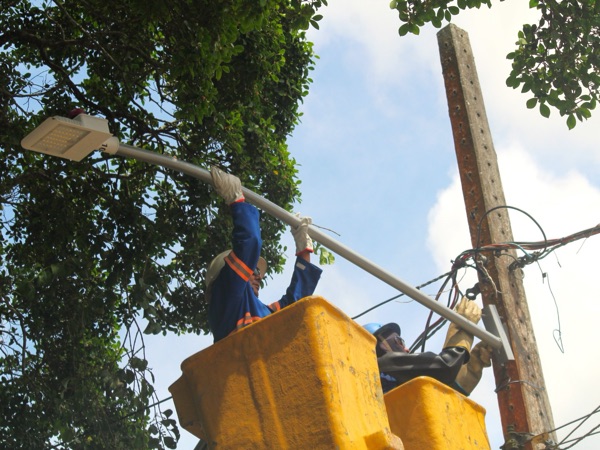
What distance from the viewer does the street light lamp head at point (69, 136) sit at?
5.39 metres

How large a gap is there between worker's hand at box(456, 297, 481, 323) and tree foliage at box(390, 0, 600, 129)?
2.19 m

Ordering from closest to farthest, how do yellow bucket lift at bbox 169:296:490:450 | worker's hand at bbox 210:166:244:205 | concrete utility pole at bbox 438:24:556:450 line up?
yellow bucket lift at bbox 169:296:490:450, worker's hand at bbox 210:166:244:205, concrete utility pole at bbox 438:24:556:450

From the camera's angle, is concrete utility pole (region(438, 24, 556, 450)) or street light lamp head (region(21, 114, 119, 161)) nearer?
street light lamp head (region(21, 114, 119, 161))

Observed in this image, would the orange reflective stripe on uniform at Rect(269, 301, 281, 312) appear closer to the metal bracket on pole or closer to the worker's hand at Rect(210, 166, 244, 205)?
the worker's hand at Rect(210, 166, 244, 205)

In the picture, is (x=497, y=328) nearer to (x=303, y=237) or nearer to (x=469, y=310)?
(x=469, y=310)

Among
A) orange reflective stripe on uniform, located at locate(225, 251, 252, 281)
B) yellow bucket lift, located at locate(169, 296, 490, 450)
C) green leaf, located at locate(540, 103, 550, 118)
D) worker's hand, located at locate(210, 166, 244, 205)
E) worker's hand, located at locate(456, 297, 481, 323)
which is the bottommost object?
yellow bucket lift, located at locate(169, 296, 490, 450)

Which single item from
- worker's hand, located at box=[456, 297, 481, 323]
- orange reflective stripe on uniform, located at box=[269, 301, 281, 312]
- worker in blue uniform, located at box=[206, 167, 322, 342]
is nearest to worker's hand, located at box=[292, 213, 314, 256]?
orange reflective stripe on uniform, located at box=[269, 301, 281, 312]

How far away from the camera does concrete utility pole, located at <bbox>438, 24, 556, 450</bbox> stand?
23.0 feet

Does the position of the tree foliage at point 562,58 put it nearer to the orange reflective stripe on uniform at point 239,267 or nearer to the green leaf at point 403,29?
the green leaf at point 403,29

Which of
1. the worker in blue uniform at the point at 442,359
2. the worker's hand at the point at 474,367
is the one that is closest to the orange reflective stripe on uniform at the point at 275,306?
the worker in blue uniform at the point at 442,359

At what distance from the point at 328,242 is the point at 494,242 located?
6.28ft

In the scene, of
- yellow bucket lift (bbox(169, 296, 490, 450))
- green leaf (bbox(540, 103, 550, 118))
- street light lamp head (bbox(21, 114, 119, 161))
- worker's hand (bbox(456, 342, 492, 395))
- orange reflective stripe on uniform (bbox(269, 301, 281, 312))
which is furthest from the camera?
green leaf (bbox(540, 103, 550, 118))

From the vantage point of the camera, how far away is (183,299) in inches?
396

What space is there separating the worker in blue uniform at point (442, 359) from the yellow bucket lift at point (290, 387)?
139cm
